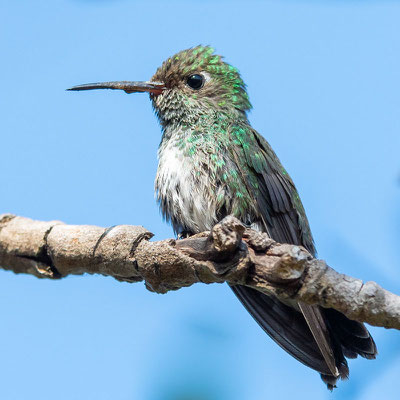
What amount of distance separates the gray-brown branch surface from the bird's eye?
6.94ft

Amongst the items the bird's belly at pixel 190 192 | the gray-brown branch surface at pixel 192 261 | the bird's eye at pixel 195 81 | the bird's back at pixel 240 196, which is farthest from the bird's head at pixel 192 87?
the gray-brown branch surface at pixel 192 261

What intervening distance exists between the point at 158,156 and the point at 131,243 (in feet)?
5.45

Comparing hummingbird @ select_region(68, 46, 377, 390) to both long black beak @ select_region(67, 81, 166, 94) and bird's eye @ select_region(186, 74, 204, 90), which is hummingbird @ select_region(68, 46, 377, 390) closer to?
long black beak @ select_region(67, 81, 166, 94)

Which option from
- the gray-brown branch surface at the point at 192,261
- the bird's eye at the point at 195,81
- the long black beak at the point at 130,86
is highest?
the bird's eye at the point at 195,81

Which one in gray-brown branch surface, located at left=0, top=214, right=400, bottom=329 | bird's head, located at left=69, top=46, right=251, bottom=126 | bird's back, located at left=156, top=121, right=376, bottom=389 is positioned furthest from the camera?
bird's head, located at left=69, top=46, right=251, bottom=126

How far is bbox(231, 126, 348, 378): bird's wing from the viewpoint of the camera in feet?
16.1

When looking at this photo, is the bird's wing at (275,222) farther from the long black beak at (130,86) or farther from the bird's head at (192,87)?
the long black beak at (130,86)

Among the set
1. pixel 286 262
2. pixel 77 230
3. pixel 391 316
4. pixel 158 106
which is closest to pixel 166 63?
pixel 158 106

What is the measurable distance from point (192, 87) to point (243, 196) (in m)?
1.43

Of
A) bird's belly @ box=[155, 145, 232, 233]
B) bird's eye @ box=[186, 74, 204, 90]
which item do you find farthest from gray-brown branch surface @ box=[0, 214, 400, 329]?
bird's eye @ box=[186, 74, 204, 90]

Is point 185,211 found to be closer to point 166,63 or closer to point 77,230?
point 77,230

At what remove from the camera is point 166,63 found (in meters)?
6.12

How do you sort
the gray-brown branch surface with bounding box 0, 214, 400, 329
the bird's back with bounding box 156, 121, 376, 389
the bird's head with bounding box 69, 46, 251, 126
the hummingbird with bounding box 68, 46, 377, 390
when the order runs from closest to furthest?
the gray-brown branch surface with bounding box 0, 214, 400, 329, the hummingbird with bounding box 68, 46, 377, 390, the bird's back with bounding box 156, 121, 376, 389, the bird's head with bounding box 69, 46, 251, 126

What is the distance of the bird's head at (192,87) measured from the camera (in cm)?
580
